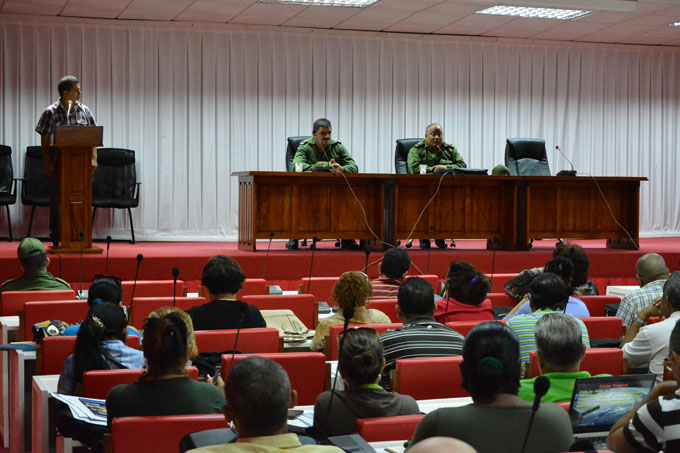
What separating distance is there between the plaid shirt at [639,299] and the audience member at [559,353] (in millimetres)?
1997

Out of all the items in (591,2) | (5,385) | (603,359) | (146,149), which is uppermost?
(591,2)

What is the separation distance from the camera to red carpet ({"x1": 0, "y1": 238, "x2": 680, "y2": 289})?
724cm

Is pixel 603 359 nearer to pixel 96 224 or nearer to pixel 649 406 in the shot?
pixel 649 406

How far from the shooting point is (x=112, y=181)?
10141 mm

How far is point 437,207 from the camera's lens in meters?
8.43

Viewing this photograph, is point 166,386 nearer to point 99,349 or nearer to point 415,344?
point 99,349

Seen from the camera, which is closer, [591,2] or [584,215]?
[584,215]

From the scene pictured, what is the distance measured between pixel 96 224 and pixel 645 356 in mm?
7864

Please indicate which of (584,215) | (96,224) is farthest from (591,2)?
(96,224)

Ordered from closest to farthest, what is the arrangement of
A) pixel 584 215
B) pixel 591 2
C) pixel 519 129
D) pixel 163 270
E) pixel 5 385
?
pixel 5 385
pixel 163 270
pixel 584 215
pixel 591 2
pixel 519 129

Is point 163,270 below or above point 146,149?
below

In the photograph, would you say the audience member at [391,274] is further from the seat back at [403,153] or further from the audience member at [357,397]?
the seat back at [403,153]

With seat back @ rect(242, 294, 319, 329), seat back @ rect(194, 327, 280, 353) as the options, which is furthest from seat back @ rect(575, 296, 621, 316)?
seat back @ rect(194, 327, 280, 353)

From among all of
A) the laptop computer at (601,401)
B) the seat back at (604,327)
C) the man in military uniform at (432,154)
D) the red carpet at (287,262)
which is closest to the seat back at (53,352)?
the laptop computer at (601,401)
